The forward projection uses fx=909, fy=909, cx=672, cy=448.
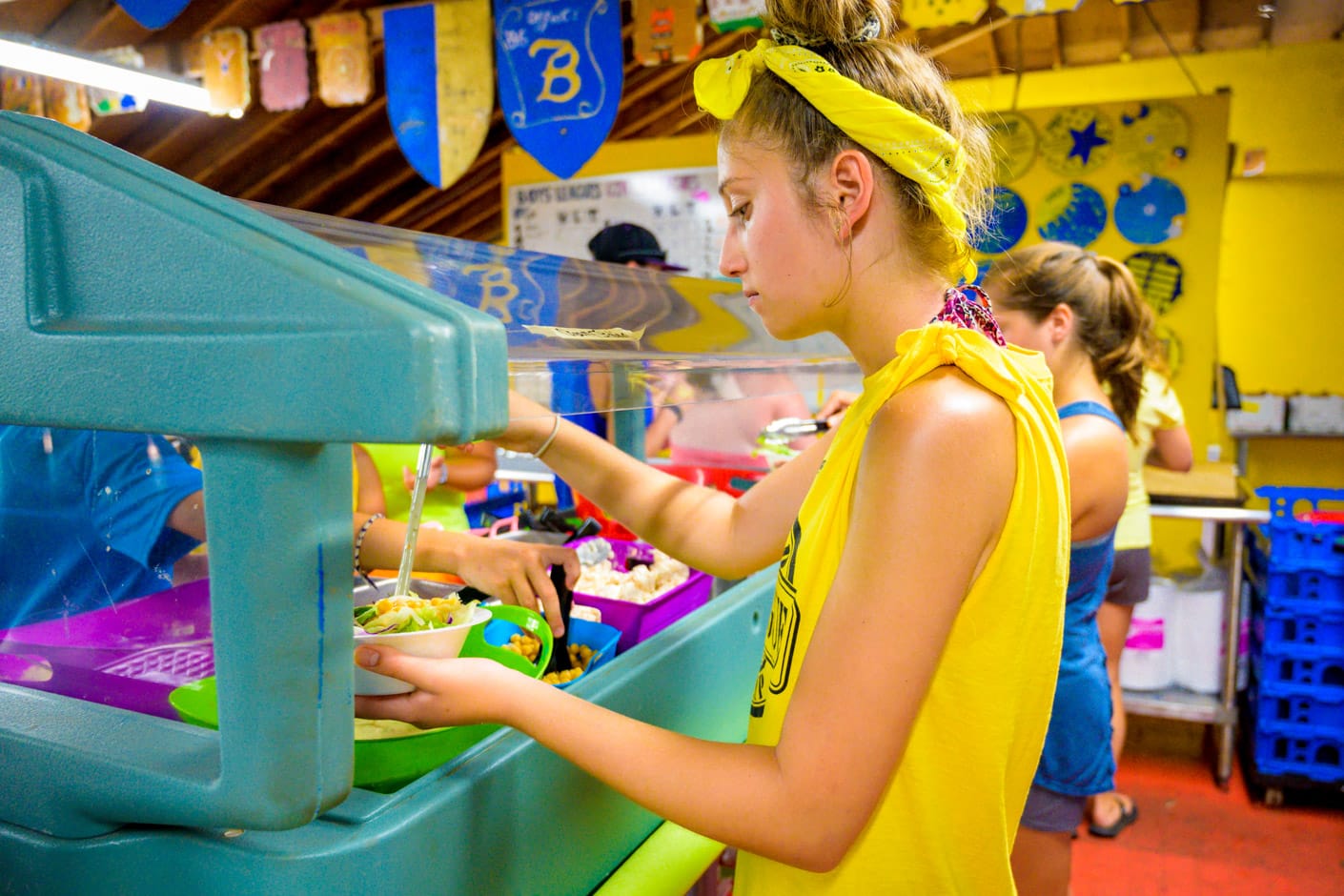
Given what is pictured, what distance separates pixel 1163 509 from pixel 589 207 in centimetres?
471

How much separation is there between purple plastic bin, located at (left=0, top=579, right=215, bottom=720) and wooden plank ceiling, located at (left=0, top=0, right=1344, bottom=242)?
13.8 ft

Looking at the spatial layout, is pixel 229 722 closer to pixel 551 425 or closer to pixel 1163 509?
pixel 551 425

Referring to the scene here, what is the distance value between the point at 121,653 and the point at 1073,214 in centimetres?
615

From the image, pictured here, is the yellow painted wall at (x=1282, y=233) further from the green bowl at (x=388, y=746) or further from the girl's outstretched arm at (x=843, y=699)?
the green bowl at (x=388, y=746)

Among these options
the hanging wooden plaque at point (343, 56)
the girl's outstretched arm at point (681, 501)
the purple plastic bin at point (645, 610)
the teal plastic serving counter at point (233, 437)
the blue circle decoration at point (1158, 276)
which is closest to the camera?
the teal plastic serving counter at point (233, 437)

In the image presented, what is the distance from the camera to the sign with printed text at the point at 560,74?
4.35 metres

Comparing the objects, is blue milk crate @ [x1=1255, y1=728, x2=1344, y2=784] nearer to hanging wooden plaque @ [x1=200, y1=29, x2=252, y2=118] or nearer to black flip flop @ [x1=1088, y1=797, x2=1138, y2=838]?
black flip flop @ [x1=1088, y1=797, x2=1138, y2=838]

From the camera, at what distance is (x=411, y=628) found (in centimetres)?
96

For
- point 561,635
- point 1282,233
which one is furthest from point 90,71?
point 1282,233

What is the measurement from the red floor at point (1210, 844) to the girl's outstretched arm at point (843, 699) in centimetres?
293

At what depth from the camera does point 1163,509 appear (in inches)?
153

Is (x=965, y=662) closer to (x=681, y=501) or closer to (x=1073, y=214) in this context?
(x=681, y=501)

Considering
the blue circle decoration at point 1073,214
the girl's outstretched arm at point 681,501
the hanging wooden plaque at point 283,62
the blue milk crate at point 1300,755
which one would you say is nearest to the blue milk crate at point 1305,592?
the blue milk crate at point 1300,755

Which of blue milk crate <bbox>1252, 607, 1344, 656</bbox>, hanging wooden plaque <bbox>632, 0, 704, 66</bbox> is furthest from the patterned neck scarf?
hanging wooden plaque <bbox>632, 0, 704, 66</bbox>
